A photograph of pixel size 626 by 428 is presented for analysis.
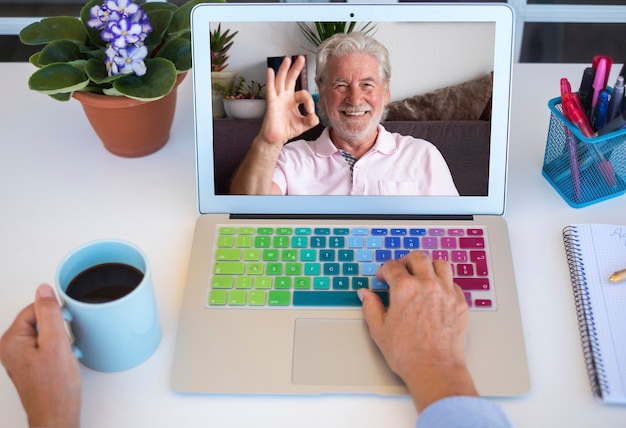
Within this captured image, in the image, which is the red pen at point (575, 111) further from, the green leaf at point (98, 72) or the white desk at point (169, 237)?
the green leaf at point (98, 72)

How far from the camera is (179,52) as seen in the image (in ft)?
3.56

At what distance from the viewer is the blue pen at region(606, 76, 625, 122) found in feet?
3.23

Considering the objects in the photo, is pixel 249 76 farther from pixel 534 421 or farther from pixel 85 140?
pixel 534 421

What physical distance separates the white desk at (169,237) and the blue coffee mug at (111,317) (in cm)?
3

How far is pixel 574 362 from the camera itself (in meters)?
0.87

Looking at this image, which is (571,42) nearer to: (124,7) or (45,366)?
(124,7)

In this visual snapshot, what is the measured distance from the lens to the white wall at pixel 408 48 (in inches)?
38.3

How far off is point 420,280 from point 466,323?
0.25ft

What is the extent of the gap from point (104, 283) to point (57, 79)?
13.6 inches

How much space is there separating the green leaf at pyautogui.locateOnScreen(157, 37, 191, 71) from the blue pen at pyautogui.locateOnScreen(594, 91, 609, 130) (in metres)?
0.59

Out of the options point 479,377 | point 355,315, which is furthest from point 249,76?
point 479,377

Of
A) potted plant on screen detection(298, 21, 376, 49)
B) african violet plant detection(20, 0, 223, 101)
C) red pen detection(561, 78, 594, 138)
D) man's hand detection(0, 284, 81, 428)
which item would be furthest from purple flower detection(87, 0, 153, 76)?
red pen detection(561, 78, 594, 138)

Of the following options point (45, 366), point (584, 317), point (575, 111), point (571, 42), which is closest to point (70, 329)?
point (45, 366)

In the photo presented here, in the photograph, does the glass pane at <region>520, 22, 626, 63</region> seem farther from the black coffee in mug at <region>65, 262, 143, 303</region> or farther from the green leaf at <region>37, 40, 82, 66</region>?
the black coffee in mug at <region>65, 262, 143, 303</region>
